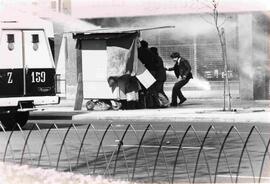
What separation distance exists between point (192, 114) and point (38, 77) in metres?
4.50

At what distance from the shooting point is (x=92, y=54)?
21203 millimetres

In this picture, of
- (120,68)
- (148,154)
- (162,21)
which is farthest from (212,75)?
(148,154)

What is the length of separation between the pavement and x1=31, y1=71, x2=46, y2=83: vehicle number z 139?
2.42ft

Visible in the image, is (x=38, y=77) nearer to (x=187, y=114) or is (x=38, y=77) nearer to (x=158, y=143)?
(x=187, y=114)

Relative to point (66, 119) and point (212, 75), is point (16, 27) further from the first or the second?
point (212, 75)

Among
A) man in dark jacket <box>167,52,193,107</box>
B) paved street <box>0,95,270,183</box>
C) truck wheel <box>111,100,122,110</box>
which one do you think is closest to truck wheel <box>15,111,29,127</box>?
paved street <box>0,95,270,183</box>

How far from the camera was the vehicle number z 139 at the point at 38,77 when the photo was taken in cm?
1633

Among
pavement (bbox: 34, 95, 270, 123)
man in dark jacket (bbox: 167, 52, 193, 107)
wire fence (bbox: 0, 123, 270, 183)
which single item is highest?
man in dark jacket (bbox: 167, 52, 193, 107)

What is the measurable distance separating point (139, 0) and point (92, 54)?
5.31 metres

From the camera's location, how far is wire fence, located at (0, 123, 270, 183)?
8.62 meters

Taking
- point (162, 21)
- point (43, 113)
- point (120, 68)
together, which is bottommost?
point (43, 113)

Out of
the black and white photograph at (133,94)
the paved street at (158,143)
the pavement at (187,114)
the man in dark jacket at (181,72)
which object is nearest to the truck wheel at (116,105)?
the black and white photograph at (133,94)

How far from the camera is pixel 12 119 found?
16344 mm

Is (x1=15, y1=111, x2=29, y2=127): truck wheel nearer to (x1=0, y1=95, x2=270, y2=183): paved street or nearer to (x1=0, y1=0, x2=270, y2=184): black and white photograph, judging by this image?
(x1=0, y1=0, x2=270, y2=184): black and white photograph
